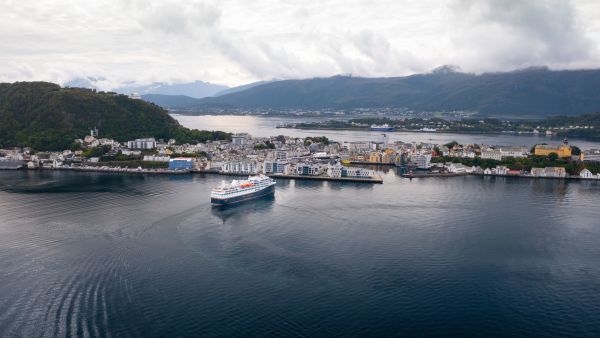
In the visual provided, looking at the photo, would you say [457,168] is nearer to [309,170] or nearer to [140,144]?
[309,170]

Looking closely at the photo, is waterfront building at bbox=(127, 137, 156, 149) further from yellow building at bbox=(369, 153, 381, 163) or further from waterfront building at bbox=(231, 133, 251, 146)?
yellow building at bbox=(369, 153, 381, 163)

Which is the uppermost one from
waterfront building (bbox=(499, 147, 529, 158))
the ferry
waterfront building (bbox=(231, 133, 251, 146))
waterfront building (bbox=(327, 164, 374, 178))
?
the ferry

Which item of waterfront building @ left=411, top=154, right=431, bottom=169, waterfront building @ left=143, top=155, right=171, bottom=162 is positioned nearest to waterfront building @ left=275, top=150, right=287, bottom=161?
waterfront building @ left=143, top=155, right=171, bottom=162

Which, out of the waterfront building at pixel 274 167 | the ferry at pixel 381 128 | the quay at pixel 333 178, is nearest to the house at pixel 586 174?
the quay at pixel 333 178

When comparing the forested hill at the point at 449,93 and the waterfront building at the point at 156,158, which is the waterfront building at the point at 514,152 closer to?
the waterfront building at the point at 156,158

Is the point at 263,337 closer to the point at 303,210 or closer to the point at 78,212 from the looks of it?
the point at 303,210

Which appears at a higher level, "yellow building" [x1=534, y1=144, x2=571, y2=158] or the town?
"yellow building" [x1=534, y1=144, x2=571, y2=158]

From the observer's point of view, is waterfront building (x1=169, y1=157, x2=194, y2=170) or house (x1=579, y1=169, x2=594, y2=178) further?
waterfront building (x1=169, y1=157, x2=194, y2=170)
